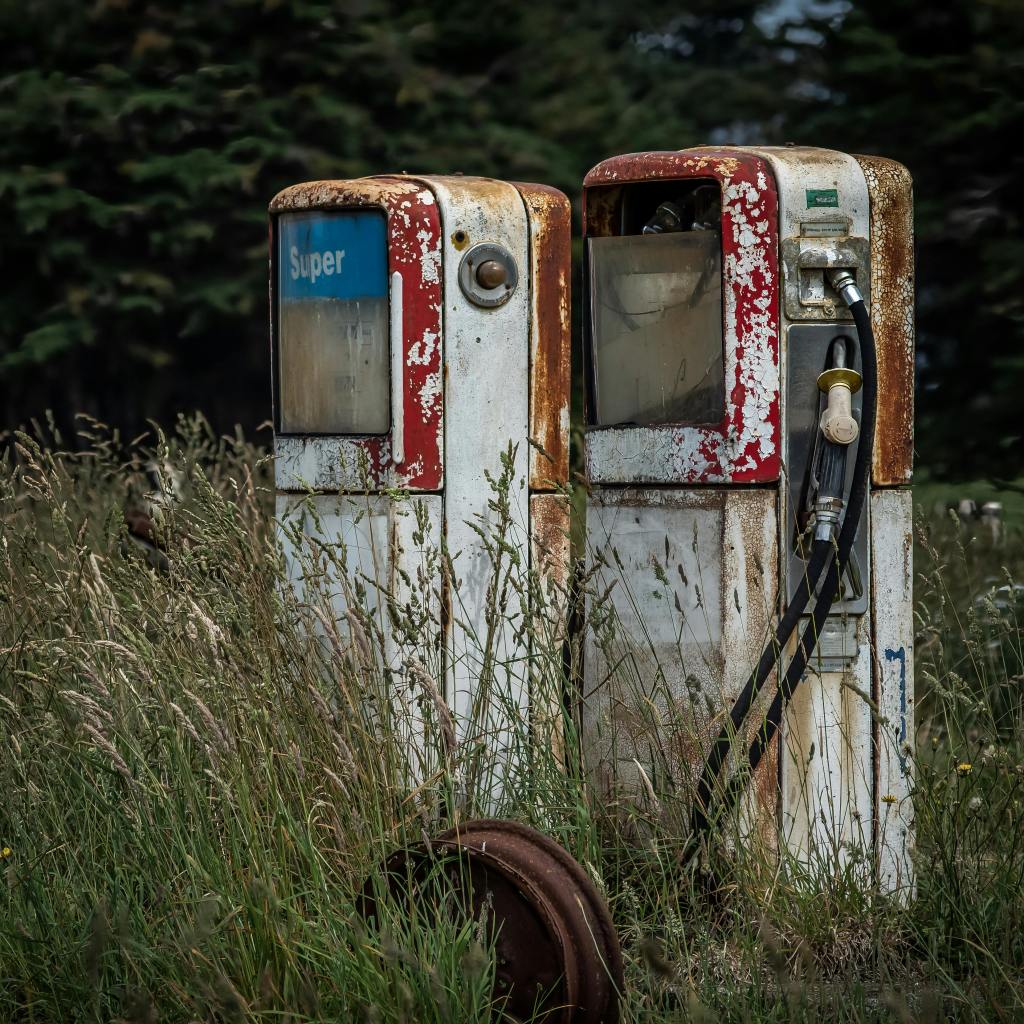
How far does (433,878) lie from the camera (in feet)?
9.41

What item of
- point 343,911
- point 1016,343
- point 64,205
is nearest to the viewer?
point 343,911

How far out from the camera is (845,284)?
3621 millimetres

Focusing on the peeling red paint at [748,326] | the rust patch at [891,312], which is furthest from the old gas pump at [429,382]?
the rust patch at [891,312]

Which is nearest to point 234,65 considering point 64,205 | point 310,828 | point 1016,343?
point 64,205

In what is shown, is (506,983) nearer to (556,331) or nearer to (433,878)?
(433,878)

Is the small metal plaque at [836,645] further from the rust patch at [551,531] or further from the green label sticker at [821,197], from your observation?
the green label sticker at [821,197]

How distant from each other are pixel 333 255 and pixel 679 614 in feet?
4.57

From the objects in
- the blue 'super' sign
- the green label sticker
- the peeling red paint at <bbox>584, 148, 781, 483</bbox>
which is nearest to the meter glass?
the blue 'super' sign

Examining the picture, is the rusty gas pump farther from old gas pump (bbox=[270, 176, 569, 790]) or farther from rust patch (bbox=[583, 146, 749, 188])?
rust patch (bbox=[583, 146, 749, 188])

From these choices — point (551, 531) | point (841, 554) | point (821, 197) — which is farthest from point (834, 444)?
point (551, 531)

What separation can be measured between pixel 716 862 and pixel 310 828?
0.99m

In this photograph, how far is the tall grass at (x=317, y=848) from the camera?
9.14ft

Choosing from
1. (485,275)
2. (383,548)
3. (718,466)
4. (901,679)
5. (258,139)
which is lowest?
(901,679)

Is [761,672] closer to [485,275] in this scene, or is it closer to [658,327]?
[658,327]
